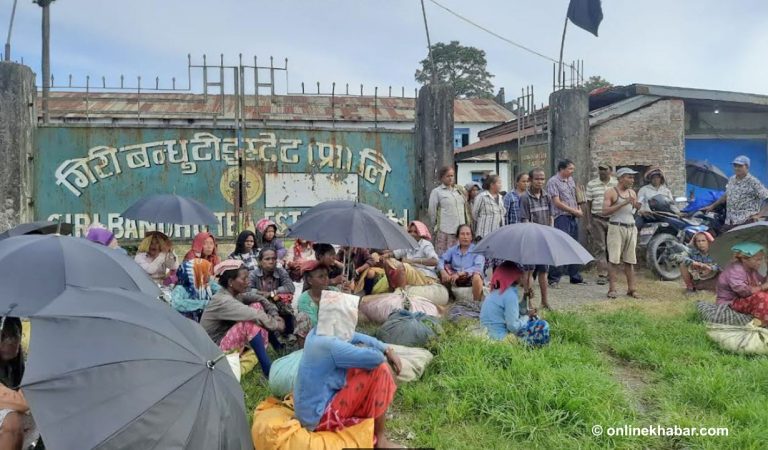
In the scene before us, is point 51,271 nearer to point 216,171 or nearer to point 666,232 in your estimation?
point 216,171

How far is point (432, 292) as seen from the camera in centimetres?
668

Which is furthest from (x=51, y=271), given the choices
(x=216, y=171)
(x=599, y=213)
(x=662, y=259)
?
(x=662, y=259)

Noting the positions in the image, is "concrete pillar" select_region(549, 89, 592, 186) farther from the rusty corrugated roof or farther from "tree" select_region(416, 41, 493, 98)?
"tree" select_region(416, 41, 493, 98)

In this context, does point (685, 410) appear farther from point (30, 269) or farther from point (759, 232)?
point (30, 269)

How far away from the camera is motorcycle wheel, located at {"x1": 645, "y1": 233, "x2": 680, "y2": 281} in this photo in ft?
28.6

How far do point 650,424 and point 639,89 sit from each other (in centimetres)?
806

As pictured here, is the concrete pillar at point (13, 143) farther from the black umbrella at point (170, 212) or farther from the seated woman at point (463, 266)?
the seated woman at point (463, 266)

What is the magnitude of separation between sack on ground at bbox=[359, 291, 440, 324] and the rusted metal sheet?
2929 millimetres

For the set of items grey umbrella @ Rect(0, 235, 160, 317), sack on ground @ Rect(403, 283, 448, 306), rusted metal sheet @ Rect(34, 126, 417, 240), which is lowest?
sack on ground @ Rect(403, 283, 448, 306)

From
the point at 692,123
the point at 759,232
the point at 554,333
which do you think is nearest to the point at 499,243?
the point at 554,333

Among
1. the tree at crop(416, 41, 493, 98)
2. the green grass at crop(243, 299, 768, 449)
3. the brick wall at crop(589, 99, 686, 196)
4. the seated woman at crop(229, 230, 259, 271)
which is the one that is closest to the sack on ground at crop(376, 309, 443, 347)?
the green grass at crop(243, 299, 768, 449)

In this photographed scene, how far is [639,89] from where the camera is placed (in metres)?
10.6

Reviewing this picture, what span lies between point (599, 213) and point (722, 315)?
2.80 m

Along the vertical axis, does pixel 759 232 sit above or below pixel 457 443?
above
